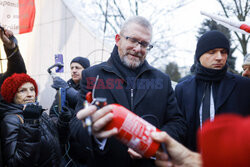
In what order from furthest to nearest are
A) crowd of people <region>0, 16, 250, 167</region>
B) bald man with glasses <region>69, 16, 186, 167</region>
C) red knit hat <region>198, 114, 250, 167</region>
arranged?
bald man with glasses <region>69, 16, 186, 167</region>
crowd of people <region>0, 16, 250, 167</region>
red knit hat <region>198, 114, 250, 167</region>

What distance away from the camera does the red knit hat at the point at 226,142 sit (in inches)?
24.1

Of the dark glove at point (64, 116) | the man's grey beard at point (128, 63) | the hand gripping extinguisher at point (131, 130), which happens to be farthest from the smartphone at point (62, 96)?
the hand gripping extinguisher at point (131, 130)

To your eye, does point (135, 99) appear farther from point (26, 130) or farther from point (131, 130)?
point (26, 130)

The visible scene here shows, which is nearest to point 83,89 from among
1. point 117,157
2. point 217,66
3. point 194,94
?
point 117,157

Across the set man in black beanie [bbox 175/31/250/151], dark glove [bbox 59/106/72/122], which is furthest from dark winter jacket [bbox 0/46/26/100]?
man in black beanie [bbox 175/31/250/151]

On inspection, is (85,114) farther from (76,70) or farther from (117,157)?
(76,70)

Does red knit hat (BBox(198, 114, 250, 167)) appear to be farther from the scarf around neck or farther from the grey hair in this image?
the scarf around neck

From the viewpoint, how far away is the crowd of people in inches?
51.5

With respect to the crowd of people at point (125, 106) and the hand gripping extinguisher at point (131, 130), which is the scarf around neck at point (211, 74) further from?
the hand gripping extinguisher at point (131, 130)

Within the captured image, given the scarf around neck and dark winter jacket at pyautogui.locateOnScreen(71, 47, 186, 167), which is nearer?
dark winter jacket at pyautogui.locateOnScreen(71, 47, 186, 167)

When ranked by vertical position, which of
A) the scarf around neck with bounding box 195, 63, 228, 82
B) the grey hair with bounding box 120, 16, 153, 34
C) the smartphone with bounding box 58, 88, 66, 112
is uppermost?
the grey hair with bounding box 120, 16, 153, 34

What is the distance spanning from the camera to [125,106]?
1.72m

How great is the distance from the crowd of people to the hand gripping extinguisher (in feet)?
0.08

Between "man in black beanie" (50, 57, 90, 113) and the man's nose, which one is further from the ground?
the man's nose
